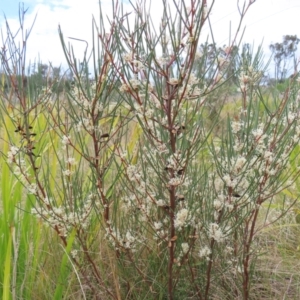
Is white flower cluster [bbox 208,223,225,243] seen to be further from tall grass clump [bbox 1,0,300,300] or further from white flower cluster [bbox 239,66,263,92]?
white flower cluster [bbox 239,66,263,92]

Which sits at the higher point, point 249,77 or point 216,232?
point 249,77

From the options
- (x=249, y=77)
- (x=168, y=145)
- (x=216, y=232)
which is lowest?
(x=216, y=232)

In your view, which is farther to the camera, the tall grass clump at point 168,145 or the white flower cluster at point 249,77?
the white flower cluster at point 249,77

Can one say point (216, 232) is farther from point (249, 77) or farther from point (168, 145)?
point (249, 77)

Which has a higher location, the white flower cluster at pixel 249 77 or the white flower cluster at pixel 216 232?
the white flower cluster at pixel 249 77

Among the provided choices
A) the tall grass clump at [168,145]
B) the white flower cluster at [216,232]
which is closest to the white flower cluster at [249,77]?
the tall grass clump at [168,145]

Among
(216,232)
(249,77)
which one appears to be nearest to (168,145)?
(216,232)

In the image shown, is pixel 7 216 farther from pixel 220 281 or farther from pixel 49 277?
pixel 220 281

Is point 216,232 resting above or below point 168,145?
below

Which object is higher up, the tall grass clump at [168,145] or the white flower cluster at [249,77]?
the white flower cluster at [249,77]

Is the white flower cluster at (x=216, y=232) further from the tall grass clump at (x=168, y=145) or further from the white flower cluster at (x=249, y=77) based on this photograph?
the white flower cluster at (x=249, y=77)

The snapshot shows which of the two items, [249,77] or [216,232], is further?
[249,77]

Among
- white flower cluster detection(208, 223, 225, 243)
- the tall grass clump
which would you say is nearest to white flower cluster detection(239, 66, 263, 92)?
the tall grass clump

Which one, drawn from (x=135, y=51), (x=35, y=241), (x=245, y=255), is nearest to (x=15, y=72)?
(x=135, y=51)
